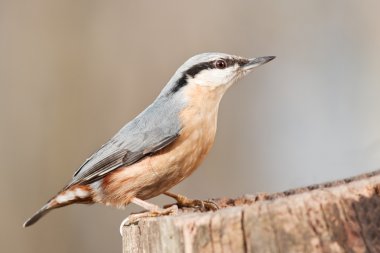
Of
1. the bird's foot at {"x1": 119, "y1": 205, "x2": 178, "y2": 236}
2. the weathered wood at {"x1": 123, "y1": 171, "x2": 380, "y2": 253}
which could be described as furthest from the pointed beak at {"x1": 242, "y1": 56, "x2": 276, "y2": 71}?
the weathered wood at {"x1": 123, "y1": 171, "x2": 380, "y2": 253}

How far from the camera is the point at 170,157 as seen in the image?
408 centimetres

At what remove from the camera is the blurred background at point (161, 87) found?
699 centimetres

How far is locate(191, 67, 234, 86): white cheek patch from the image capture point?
14.8 feet

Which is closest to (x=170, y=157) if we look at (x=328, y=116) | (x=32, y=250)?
(x=32, y=250)

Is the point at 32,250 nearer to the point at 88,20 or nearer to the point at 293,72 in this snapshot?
the point at 88,20

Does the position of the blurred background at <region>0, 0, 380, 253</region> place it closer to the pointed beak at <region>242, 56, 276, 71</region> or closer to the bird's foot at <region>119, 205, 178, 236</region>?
the pointed beak at <region>242, 56, 276, 71</region>

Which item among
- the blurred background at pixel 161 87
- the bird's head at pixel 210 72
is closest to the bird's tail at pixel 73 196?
the bird's head at pixel 210 72

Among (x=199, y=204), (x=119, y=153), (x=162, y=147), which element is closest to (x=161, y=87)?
(x=119, y=153)

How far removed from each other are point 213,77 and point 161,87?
2768mm

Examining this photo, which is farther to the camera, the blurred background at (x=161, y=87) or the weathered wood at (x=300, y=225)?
the blurred background at (x=161, y=87)

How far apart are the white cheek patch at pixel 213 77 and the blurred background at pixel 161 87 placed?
2.44 m

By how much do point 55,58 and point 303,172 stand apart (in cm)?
283

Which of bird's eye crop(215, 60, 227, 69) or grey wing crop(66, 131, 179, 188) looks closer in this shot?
grey wing crop(66, 131, 179, 188)

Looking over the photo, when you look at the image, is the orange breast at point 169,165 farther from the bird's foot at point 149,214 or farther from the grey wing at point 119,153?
the bird's foot at point 149,214
